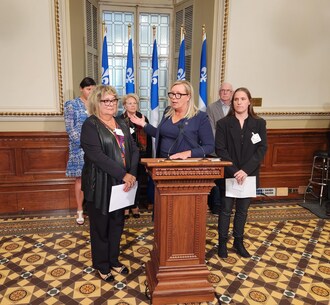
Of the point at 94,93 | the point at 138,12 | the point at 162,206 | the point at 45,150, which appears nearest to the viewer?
the point at 162,206

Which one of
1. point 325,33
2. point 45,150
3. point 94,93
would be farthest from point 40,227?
point 325,33

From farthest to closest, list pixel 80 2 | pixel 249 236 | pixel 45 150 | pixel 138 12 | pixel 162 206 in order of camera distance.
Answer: pixel 138 12 → pixel 80 2 → pixel 45 150 → pixel 249 236 → pixel 162 206

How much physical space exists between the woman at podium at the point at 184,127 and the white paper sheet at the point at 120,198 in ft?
1.33

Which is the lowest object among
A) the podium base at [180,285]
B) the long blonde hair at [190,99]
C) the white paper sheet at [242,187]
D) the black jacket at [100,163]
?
the podium base at [180,285]

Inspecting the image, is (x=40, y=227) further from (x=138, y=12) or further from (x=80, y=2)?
(x=138, y=12)

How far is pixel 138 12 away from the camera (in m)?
5.13

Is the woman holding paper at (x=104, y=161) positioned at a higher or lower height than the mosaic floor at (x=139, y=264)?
higher

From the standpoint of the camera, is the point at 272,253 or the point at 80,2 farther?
the point at 80,2

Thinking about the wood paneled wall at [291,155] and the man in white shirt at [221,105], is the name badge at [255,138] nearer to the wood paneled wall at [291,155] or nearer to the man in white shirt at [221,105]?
the man in white shirt at [221,105]

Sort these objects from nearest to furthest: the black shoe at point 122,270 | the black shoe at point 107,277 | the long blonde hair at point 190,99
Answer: the long blonde hair at point 190,99, the black shoe at point 107,277, the black shoe at point 122,270

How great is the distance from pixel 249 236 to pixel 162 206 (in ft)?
5.34

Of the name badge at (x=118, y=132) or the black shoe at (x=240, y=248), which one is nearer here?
the name badge at (x=118, y=132)

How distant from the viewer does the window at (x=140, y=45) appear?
16.9 ft

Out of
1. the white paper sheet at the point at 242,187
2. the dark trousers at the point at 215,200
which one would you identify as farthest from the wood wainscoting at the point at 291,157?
the white paper sheet at the point at 242,187
